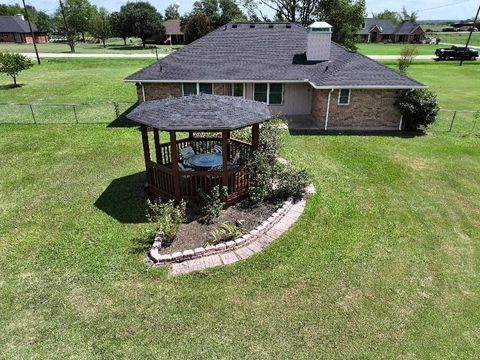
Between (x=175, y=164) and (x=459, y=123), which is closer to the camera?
(x=175, y=164)

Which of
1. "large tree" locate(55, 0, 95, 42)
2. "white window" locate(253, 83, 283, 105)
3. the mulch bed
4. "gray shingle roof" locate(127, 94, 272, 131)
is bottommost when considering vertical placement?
the mulch bed

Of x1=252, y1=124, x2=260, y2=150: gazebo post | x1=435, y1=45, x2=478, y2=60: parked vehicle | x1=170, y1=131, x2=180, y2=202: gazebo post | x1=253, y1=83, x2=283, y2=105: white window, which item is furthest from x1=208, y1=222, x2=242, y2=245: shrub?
x1=435, y1=45, x2=478, y2=60: parked vehicle

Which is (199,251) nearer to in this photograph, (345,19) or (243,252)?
(243,252)

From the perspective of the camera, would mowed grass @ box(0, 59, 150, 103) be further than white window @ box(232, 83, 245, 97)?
Yes

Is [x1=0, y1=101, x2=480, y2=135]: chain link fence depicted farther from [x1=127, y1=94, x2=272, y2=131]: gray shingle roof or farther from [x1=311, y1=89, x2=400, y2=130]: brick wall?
[x1=127, y1=94, x2=272, y2=131]: gray shingle roof

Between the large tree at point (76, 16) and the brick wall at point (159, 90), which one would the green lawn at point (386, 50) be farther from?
the large tree at point (76, 16)

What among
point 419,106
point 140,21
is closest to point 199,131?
point 419,106
